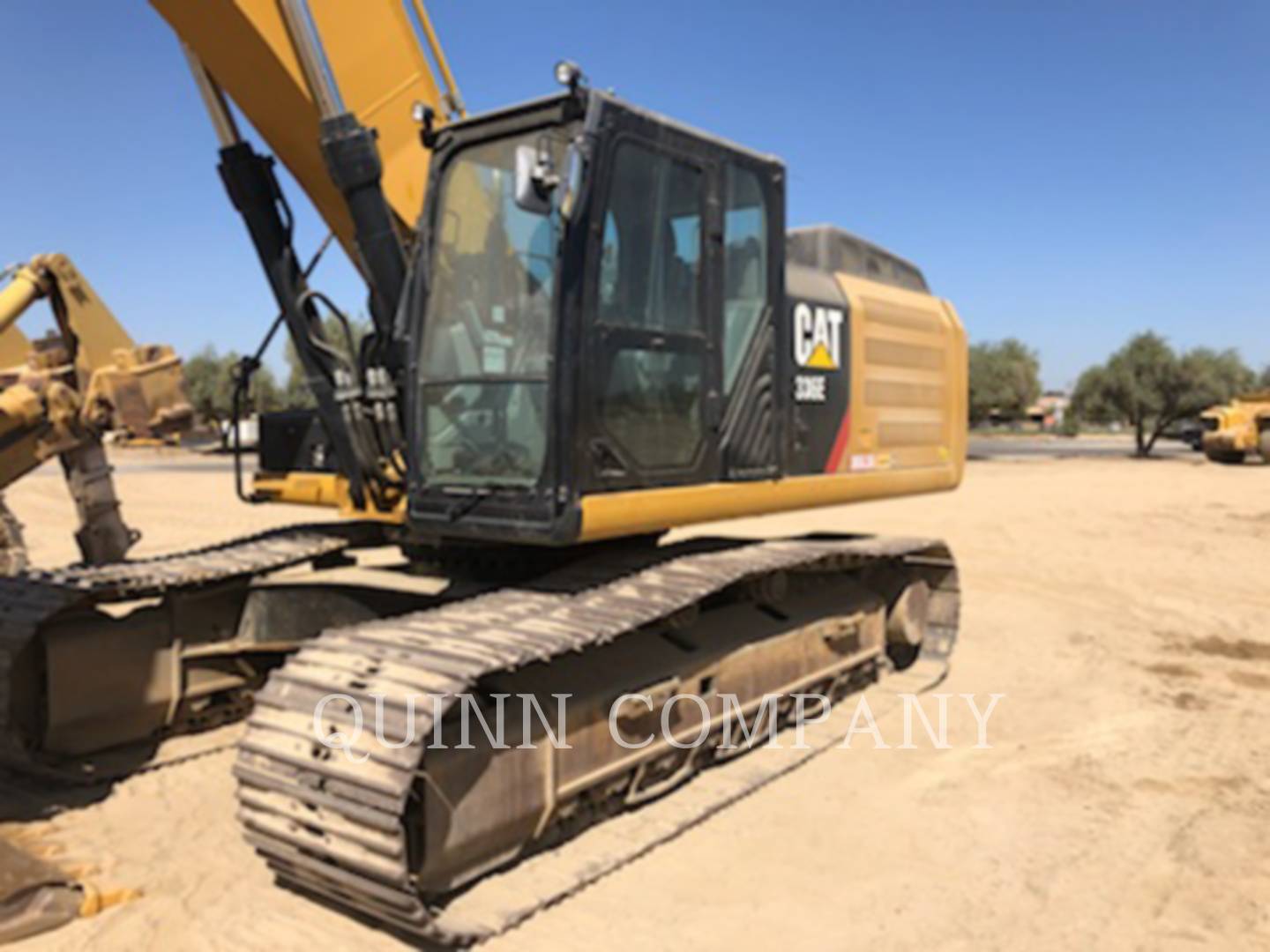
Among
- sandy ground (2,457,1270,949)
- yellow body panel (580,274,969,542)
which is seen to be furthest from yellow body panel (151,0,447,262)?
sandy ground (2,457,1270,949)

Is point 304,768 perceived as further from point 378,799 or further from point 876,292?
point 876,292

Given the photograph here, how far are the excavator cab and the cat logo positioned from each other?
812mm

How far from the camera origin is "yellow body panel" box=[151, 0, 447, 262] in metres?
4.37

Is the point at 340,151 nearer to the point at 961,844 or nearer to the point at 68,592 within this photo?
the point at 68,592

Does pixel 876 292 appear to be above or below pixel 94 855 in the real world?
above

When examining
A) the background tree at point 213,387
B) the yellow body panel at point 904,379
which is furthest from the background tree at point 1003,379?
the yellow body panel at point 904,379

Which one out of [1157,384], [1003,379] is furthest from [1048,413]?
[1157,384]

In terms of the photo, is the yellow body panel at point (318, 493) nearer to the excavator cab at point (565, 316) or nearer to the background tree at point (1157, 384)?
the excavator cab at point (565, 316)

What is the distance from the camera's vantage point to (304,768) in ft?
A: 11.6

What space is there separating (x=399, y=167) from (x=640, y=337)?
1474 millimetres

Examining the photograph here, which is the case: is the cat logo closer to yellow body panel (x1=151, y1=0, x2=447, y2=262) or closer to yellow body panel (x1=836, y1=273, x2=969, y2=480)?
yellow body panel (x1=836, y1=273, x2=969, y2=480)

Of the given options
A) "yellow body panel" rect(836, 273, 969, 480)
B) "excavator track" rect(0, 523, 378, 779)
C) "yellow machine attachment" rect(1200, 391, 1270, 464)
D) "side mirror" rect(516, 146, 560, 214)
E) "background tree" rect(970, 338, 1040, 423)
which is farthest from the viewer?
"background tree" rect(970, 338, 1040, 423)

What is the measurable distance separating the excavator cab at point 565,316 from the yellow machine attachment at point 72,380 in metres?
3.54

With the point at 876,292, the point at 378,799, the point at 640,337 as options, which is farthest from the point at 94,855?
the point at 876,292
